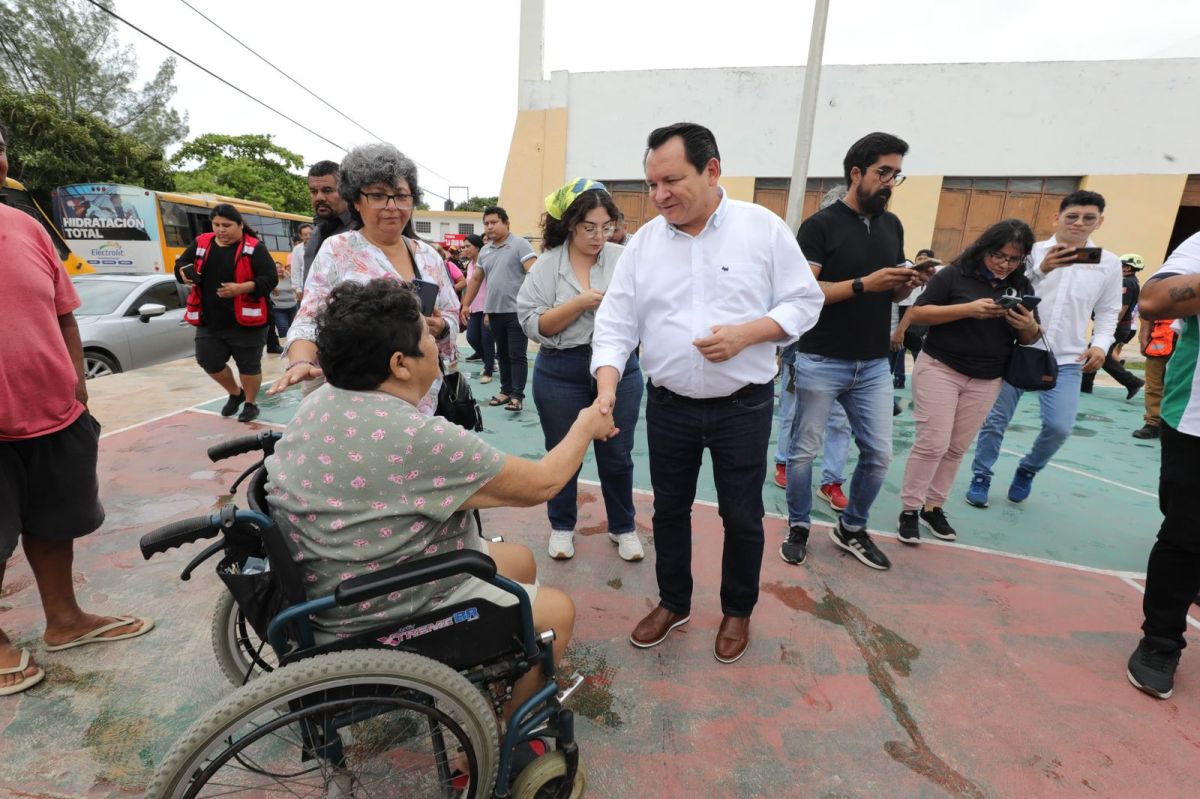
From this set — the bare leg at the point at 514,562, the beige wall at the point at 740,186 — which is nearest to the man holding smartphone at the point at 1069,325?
the bare leg at the point at 514,562

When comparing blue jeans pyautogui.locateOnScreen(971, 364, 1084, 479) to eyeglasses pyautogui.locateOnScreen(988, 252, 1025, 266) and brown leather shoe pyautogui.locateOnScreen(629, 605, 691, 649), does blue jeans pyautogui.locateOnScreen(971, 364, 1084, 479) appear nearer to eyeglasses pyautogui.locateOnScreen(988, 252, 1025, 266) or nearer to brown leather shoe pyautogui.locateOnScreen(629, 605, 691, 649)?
eyeglasses pyautogui.locateOnScreen(988, 252, 1025, 266)


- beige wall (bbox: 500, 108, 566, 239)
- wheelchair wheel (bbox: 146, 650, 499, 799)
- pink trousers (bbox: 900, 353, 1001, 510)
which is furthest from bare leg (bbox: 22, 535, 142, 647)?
beige wall (bbox: 500, 108, 566, 239)

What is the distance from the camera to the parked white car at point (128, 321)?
577 cm

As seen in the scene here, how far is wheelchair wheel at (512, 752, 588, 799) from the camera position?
4.57 ft

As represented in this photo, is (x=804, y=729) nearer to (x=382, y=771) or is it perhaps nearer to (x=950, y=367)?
(x=382, y=771)

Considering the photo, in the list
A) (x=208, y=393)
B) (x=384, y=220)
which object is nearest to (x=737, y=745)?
(x=384, y=220)

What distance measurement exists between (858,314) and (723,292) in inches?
40.5

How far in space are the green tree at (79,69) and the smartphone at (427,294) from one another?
27.2 metres

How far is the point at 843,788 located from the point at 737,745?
308 mm

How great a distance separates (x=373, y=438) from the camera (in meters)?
1.25

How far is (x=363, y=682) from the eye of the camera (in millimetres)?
1168

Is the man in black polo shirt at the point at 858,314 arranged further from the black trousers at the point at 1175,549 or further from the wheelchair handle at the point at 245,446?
the wheelchair handle at the point at 245,446

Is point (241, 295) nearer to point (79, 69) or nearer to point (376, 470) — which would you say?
point (376, 470)

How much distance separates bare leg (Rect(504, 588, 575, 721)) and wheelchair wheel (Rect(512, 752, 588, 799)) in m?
0.14
